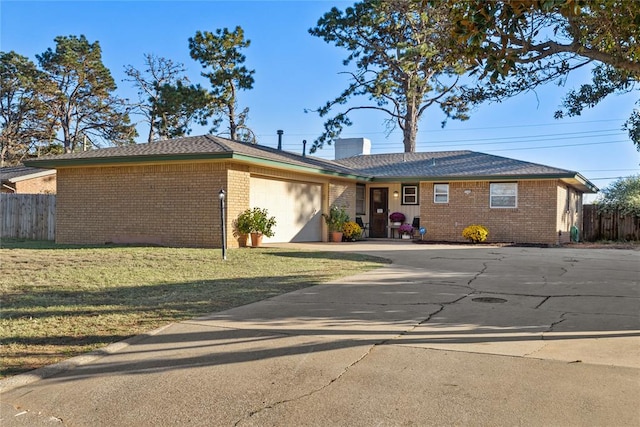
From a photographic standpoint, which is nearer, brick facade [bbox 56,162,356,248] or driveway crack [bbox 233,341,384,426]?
driveway crack [bbox 233,341,384,426]

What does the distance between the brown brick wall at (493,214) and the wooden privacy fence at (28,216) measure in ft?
47.0

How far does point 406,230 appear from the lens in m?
21.3

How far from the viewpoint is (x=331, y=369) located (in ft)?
14.1

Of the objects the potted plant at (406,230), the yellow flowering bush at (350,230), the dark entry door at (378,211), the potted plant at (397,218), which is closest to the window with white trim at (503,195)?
the potted plant at (406,230)

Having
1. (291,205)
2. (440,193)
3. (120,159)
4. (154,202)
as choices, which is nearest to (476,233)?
(440,193)

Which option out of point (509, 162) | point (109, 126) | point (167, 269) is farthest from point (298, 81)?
point (109, 126)

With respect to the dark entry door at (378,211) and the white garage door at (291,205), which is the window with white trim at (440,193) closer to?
the dark entry door at (378,211)

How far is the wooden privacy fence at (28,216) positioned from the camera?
19281 mm

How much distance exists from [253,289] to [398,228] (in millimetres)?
14343

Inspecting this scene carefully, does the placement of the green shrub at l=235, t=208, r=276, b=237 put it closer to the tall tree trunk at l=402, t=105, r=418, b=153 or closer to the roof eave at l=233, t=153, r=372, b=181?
the roof eave at l=233, t=153, r=372, b=181

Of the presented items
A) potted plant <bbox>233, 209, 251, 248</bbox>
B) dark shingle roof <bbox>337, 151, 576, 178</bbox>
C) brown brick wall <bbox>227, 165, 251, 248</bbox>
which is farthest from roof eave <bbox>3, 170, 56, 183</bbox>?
potted plant <bbox>233, 209, 251, 248</bbox>

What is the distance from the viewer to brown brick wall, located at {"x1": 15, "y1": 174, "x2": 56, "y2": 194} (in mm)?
27453

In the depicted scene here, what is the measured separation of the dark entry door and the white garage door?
3.66 meters

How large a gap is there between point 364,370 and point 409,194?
1858 cm
